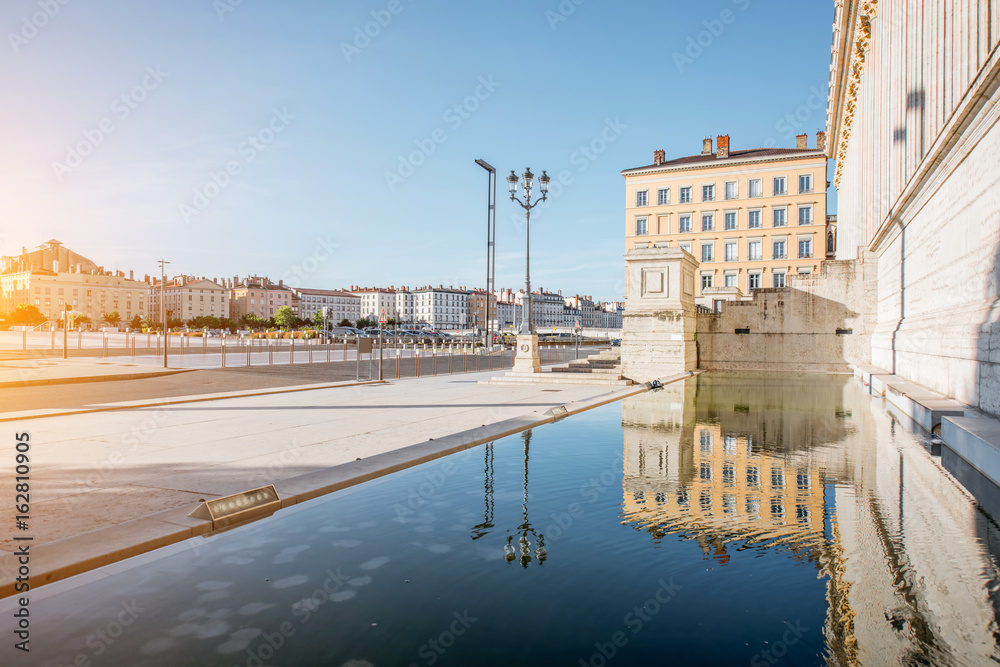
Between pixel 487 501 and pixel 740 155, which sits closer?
pixel 487 501

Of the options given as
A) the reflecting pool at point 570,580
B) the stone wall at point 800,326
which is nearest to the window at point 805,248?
the stone wall at point 800,326

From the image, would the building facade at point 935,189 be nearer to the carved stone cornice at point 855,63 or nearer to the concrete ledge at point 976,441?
the carved stone cornice at point 855,63

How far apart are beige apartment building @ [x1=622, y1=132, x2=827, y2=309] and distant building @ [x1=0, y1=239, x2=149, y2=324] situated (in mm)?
120463

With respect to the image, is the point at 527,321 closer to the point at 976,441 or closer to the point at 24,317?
the point at 976,441

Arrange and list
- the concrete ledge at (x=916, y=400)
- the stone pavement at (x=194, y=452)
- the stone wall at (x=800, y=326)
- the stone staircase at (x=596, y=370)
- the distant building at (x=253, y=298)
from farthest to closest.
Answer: the distant building at (x=253, y=298) < the stone wall at (x=800, y=326) < the stone staircase at (x=596, y=370) < the concrete ledge at (x=916, y=400) < the stone pavement at (x=194, y=452)

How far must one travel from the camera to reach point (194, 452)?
25.8 ft

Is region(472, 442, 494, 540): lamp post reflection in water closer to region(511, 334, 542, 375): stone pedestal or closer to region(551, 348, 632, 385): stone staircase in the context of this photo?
region(551, 348, 632, 385): stone staircase

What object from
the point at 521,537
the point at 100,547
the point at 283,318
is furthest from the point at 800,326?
the point at 283,318

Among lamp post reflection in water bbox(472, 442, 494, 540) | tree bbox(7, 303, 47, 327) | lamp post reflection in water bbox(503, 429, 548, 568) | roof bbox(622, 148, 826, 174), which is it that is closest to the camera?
lamp post reflection in water bbox(503, 429, 548, 568)

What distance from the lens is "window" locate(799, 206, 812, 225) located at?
6066 cm

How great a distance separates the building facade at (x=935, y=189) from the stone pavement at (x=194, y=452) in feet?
22.4

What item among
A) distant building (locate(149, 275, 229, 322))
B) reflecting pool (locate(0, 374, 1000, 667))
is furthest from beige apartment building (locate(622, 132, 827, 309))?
distant building (locate(149, 275, 229, 322))

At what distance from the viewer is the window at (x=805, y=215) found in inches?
2388

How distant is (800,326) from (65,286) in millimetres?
164530
